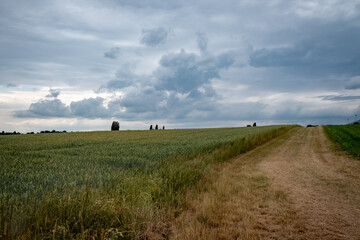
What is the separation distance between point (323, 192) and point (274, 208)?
304 cm

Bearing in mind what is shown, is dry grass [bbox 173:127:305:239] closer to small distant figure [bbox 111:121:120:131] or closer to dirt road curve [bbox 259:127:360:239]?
dirt road curve [bbox 259:127:360:239]

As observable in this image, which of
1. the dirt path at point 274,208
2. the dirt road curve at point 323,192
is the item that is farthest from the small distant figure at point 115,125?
the dirt path at point 274,208

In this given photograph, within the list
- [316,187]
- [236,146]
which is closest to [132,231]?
[316,187]

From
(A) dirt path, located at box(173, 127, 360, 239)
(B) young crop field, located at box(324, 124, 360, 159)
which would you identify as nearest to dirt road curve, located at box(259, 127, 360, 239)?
(A) dirt path, located at box(173, 127, 360, 239)

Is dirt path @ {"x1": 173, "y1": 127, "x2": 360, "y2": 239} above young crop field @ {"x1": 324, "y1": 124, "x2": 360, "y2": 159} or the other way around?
the other way around

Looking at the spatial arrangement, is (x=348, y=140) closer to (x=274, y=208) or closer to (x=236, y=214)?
(x=274, y=208)

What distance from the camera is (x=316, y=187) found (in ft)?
32.0

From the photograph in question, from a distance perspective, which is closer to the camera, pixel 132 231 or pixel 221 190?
pixel 132 231

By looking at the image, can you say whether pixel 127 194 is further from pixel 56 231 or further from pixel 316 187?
pixel 316 187

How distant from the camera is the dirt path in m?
5.66

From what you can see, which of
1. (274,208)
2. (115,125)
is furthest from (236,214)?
(115,125)

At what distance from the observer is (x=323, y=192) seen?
9.09 metres

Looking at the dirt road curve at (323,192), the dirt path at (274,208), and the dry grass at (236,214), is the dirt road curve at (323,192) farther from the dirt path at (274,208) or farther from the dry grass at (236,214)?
the dry grass at (236,214)

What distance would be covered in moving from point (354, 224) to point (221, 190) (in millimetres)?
3611
